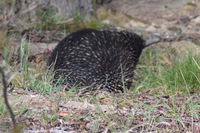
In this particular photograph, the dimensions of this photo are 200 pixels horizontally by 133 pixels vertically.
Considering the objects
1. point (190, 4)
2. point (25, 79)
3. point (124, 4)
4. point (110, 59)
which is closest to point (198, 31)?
point (190, 4)

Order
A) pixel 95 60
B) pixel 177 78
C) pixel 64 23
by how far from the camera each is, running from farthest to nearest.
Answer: pixel 64 23 → pixel 95 60 → pixel 177 78

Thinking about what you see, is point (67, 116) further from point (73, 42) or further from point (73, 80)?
point (73, 42)

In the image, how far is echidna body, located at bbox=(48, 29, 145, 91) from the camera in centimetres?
506

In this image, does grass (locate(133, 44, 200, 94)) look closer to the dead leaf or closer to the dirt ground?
the dead leaf

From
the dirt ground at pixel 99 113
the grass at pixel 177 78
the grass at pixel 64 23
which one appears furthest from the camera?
the grass at pixel 64 23

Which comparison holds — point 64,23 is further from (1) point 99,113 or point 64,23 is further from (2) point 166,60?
(1) point 99,113

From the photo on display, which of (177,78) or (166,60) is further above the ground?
(177,78)

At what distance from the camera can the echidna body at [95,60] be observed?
5062mm

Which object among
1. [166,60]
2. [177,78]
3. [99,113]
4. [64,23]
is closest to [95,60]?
[177,78]

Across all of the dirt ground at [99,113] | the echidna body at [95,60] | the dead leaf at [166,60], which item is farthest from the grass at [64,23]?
the dirt ground at [99,113]

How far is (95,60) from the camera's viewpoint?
5.46 meters

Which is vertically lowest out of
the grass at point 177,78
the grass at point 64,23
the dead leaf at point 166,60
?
the dead leaf at point 166,60

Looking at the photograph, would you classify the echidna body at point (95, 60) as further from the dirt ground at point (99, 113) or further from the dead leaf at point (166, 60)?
the dirt ground at point (99, 113)

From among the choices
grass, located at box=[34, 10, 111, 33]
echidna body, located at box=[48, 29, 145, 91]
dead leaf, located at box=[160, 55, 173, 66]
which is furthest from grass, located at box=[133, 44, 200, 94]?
grass, located at box=[34, 10, 111, 33]
